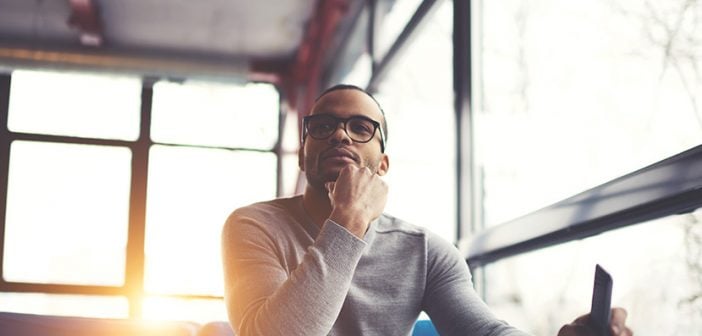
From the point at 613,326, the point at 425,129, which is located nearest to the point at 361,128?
the point at 613,326

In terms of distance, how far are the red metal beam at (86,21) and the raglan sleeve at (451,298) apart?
174 inches

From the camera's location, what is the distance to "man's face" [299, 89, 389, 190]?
162cm

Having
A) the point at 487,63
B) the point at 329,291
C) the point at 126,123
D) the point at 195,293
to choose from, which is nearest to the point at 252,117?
the point at 126,123

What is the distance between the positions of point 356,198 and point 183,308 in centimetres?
546

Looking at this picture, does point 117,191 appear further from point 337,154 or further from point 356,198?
point 356,198

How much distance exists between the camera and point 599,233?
179cm

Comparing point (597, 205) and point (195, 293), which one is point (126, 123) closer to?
point (195, 293)

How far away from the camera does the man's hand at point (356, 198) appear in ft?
4.62

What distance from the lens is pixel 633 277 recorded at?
67.9 inches

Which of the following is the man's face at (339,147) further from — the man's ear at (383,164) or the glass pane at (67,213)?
the glass pane at (67,213)

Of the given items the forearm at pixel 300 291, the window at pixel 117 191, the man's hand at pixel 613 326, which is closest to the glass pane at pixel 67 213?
the window at pixel 117 191

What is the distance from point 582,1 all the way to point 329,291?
1.30 m

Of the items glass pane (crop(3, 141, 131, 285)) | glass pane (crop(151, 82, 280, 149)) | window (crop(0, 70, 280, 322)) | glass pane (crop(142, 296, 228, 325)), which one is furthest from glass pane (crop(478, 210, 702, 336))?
glass pane (crop(3, 141, 131, 285))

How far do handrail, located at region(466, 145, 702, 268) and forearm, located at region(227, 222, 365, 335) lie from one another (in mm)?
616
